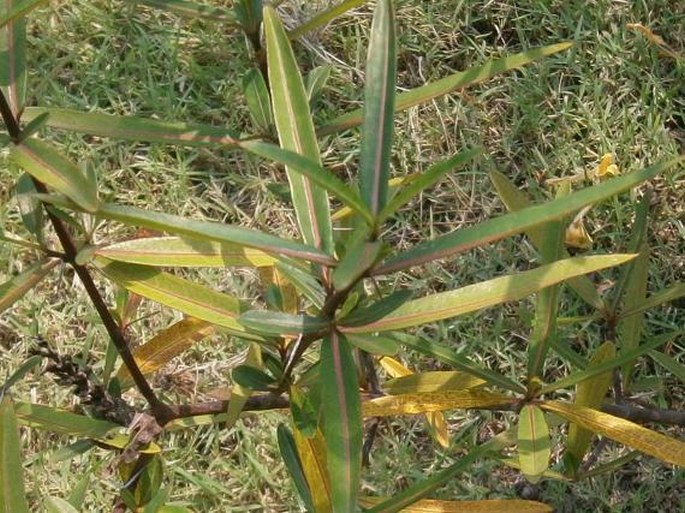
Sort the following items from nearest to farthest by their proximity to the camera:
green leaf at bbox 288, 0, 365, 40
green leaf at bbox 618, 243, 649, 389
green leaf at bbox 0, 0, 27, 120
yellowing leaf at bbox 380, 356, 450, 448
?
green leaf at bbox 0, 0, 27, 120 < green leaf at bbox 288, 0, 365, 40 < green leaf at bbox 618, 243, 649, 389 < yellowing leaf at bbox 380, 356, 450, 448

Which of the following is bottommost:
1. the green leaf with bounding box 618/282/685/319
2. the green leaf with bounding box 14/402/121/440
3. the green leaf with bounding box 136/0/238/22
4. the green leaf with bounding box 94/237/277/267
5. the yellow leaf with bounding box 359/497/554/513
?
the yellow leaf with bounding box 359/497/554/513

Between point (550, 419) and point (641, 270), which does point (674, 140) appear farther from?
point (550, 419)

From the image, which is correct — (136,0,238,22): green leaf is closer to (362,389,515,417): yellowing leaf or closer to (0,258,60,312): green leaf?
(0,258,60,312): green leaf

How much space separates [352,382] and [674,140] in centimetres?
138

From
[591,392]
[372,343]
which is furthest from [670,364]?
[372,343]

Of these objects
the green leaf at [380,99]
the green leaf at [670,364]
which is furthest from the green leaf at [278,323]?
the green leaf at [670,364]

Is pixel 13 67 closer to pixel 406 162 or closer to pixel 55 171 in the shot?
pixel 55 171

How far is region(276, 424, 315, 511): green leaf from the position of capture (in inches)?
47.4

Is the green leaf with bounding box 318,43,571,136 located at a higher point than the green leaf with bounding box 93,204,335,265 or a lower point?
higher

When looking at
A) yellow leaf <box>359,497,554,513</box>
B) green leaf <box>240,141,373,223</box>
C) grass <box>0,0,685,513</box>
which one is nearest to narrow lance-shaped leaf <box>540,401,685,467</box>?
yellow leaf <box>359,497,554,513</box>

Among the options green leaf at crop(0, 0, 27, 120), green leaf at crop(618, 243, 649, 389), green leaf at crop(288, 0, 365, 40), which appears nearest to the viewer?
green leaf at crop(0, 0, 27, 120)

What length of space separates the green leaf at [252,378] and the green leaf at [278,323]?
0.74 feet

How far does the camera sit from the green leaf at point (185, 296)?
105 centimetres

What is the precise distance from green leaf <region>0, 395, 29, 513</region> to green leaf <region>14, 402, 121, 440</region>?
28cm
